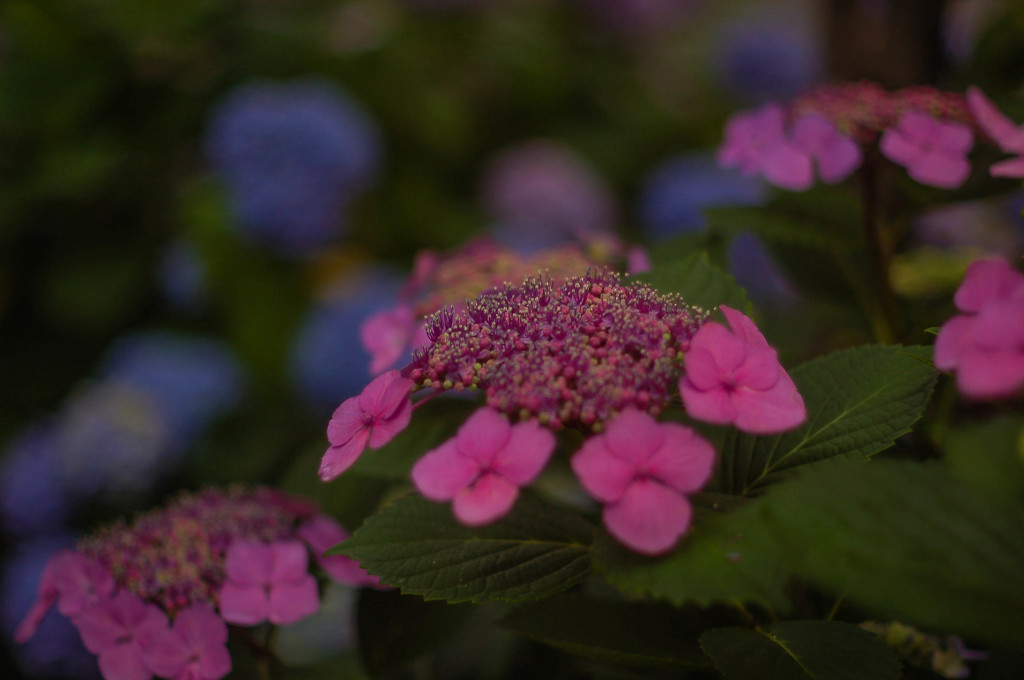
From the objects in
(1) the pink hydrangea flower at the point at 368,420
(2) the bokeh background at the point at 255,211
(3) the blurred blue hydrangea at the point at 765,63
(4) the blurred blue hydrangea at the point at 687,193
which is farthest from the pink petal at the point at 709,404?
(3) the blurred blue hydrangea at the point at 765,63

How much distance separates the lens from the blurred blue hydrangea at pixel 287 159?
0.96 metres

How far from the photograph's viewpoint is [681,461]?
0.82 feet

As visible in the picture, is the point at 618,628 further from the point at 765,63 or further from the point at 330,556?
the point at 765,63

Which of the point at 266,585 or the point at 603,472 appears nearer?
the point at 603,472

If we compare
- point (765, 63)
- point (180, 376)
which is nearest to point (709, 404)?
point (180, 376)

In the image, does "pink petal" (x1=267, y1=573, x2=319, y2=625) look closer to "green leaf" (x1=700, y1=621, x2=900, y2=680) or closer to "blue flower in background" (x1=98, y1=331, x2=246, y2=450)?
"green leaf" (x1=700, y1=621, x2=900, y2=680)

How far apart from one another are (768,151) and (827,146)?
0.03m

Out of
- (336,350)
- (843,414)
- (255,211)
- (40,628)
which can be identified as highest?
(843,414)

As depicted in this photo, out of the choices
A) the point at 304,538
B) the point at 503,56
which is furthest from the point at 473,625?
the point at 503,56

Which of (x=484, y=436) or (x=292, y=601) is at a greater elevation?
(x=484, y=436)

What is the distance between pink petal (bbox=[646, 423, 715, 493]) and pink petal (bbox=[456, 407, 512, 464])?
0.16 ft

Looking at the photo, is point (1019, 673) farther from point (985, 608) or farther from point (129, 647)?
point (129, 647)

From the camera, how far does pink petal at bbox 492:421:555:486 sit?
25 centimetres

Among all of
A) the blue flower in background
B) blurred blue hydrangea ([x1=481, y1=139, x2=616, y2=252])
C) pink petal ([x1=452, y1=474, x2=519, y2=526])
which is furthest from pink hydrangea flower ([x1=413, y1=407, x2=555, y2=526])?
blurred blue hydrangea ([x1=481, y1=139, x2=616, y2=252])
